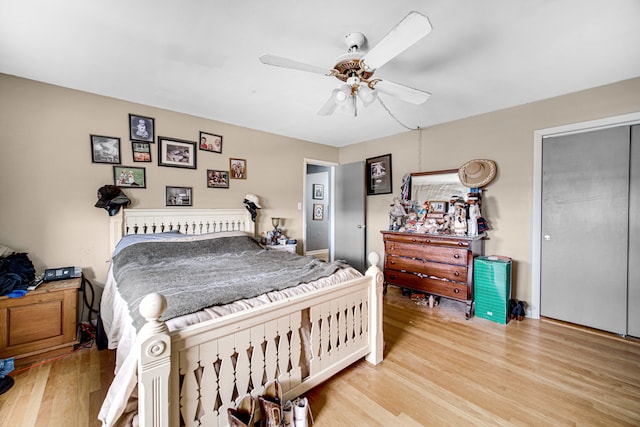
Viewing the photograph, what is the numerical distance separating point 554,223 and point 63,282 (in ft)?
16.0

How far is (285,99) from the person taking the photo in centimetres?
286

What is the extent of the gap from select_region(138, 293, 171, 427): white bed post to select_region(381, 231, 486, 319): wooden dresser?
293 cm

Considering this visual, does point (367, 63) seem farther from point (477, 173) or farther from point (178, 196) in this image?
point (178, 196)

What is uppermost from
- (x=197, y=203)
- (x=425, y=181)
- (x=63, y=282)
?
(x=425, y=181)

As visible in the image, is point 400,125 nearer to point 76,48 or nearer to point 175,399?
point 76,48

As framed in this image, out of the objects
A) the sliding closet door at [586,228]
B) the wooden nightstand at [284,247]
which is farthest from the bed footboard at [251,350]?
the sliding closet door at [586,228]

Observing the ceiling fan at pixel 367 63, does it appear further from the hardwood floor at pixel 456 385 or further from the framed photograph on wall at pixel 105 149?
the framed photograph on wall at pixel 105 149

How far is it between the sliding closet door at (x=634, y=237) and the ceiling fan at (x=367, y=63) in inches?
86.5

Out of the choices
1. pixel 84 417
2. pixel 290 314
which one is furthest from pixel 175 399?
pixel 84 417

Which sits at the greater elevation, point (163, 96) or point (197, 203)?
point (163, 96)

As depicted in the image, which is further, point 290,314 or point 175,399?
point 290,314

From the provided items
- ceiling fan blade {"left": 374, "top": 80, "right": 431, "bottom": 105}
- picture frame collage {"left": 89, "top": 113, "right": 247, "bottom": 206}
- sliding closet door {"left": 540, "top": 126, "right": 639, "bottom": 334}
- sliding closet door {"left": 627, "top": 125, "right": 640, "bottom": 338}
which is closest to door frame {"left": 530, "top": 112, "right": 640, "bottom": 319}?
sliding closet door {"left": 540, "top": 126, "right": 639, "bottom": 334}

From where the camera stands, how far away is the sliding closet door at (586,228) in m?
2.52

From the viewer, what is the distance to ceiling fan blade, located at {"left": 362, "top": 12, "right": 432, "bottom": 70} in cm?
125
